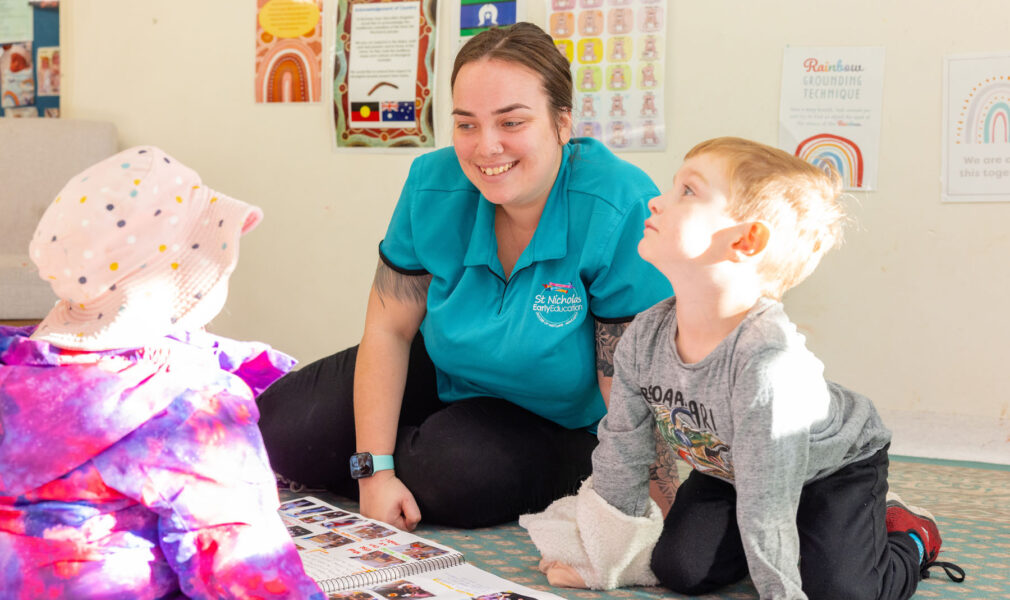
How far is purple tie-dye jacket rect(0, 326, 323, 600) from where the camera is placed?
854 mm

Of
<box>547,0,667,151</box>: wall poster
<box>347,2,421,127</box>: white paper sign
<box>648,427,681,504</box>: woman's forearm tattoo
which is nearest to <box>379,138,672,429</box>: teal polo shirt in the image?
<box>648,427,681,504</box>: woman's forearm tattoo

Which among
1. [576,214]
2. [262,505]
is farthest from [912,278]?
[262,505]

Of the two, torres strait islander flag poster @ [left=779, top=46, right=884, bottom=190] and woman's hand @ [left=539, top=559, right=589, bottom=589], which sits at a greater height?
torres strait islander flag poster @ [left=779, top=46, right=884, bottom=190]

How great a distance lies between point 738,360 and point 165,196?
2.31 ft

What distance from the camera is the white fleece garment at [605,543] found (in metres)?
1.29

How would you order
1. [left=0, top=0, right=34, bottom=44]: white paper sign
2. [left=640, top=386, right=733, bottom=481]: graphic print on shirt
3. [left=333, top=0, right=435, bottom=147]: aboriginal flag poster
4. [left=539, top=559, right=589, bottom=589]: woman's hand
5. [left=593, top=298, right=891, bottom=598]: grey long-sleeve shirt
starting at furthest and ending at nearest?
1. [left=0, top=0, right=34, bottom=44]: white paper sign
2. [left=333, top=0, right=435, bottom=147]: aboriginal flag poster
3. [left=539, top=559, right=589, bottom=589]: woman's hand
4. [left=640, top=386, right=733, bottom=481]: graphic print on shirt
5. [left=593, top=298, right=891, bottom=598]: grey long-sleeve shirt

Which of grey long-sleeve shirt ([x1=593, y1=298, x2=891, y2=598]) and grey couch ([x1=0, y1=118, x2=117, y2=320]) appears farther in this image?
grey couch ([x1=0, y1=118, x2=117, y2=320])

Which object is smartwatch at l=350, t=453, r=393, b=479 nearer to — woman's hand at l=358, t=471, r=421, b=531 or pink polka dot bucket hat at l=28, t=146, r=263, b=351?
woman's hand at l=358, t=471, r=421, b=531

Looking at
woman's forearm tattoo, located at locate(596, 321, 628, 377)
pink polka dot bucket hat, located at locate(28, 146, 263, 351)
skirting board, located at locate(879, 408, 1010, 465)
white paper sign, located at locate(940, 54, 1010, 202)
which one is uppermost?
white paper sign, located at locate(940, 54, 1010, 202)

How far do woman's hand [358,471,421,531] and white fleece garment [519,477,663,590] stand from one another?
29cm

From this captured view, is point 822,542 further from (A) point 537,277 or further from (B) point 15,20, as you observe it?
(B) point 15,20

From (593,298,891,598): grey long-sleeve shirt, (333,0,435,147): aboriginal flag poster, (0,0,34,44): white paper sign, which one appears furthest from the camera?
(0,0,34,44): white paper sign

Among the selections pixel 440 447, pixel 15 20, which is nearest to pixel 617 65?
pixel 440 447

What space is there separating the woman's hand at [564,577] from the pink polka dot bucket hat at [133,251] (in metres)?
0.65
